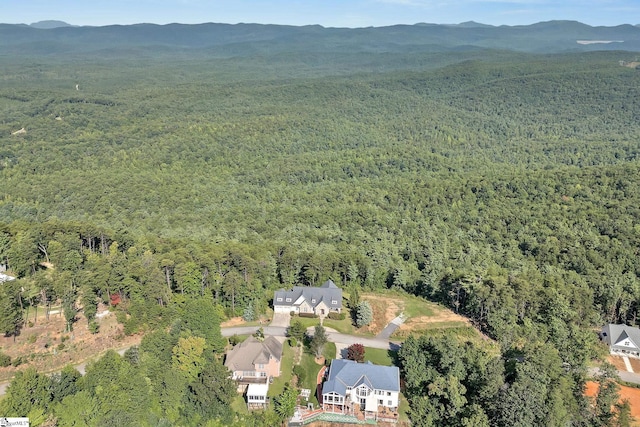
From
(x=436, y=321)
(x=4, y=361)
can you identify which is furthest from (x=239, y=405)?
(x=436, y=321)

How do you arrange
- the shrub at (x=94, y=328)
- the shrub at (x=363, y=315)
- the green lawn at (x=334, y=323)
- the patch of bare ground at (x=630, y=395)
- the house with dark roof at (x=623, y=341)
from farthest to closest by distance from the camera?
1. the shrub at (x=363, y=315)
2. the green lawn at (x=334, y=323)
3. the house with dark roof at (x=623, y=341)
4. the shrub at (x=94, y=328)
5. the patch of bare ground at (x=630, y=395)

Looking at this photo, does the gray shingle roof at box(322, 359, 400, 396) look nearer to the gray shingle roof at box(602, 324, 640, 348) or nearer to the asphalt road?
the asphalt road

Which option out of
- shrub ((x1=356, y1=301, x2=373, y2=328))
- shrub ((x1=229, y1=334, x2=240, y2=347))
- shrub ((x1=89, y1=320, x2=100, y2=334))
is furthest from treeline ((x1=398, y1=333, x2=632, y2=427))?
shrub ((x1=89, y1=320, x2=100, y2=334))

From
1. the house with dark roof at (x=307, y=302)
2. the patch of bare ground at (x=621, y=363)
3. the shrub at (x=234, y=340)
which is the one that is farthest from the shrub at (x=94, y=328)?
the patch of bare ground at (x=621, y=363)

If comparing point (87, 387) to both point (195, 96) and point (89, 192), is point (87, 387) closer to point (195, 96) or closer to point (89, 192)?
point (89, 192)

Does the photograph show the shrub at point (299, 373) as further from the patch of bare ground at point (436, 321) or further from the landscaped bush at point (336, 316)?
the patch of bare ground at point (436, 321)

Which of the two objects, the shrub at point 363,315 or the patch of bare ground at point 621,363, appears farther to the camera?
the shrub at point 363,315

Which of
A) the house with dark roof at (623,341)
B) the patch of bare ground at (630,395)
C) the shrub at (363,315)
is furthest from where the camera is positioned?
the shrub at (363,315)

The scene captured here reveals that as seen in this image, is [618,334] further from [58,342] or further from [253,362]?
[58,342]

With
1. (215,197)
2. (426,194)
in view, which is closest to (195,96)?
(215,197)
